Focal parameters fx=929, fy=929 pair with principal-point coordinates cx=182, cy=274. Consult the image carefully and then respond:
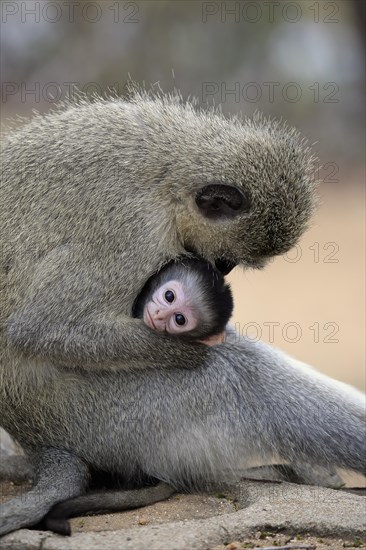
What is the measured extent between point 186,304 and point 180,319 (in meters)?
0.11

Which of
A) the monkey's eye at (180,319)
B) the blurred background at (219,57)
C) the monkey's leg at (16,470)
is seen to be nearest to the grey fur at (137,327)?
the monkey's eye at (180,319)

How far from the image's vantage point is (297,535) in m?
5.90

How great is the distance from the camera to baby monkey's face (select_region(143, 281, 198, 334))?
626 centimetres

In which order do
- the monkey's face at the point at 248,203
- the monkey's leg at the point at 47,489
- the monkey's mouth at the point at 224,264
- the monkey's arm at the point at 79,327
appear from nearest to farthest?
1. the monkey's leg at the point at 47,489
2. the monkey's arm at the point at 79,327
3. the monkey's face at the point at 248,203
4. the monkey's mouth at the point at 224,264

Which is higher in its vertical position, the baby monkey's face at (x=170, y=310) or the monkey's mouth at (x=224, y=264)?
the monkey's mouth at (x=224, y=264)

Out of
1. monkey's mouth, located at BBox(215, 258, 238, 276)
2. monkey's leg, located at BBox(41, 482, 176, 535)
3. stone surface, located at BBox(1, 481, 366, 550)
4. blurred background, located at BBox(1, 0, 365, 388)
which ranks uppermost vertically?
blurred background, located at BBox(1, 0, 365, 388)

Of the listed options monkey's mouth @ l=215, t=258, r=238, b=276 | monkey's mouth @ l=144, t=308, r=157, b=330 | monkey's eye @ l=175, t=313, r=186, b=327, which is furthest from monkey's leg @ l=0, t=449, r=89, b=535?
monkey's mouth @ l=215, t=258, r=238, b=276

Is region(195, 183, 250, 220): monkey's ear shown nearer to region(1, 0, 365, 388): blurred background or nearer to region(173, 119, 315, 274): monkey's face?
region(173, 119, 315, 274): monkey's face

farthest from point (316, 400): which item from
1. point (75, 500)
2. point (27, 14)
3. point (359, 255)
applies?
point (27, 14)

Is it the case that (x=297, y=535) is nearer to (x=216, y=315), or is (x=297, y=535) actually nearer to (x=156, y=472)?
(x=156, y=472)

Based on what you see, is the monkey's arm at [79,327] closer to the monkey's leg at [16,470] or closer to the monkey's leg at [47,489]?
the monkey's leg at [47,489]

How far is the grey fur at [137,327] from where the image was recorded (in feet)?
20.6

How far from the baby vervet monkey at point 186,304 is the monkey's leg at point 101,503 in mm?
1120

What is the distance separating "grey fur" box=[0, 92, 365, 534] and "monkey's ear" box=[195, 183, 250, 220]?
0.05 metres
